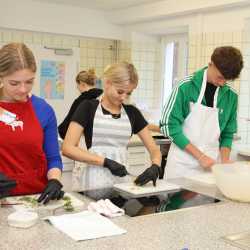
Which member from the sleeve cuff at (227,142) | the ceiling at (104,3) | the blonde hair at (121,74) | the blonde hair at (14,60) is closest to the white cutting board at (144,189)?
the blonde hair at (121,74)

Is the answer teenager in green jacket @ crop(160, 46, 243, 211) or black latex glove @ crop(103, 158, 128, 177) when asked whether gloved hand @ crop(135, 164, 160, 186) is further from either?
teenager in green jacket @ crop(160, 46, 243, 211)

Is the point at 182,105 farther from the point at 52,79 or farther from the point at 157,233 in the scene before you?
the point at 52,79

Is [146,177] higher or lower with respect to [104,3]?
lower

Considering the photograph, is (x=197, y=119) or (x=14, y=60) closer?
(x=14, y=60)

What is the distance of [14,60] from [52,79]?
299 cm

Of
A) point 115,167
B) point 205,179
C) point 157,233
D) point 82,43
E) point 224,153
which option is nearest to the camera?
point 157,233

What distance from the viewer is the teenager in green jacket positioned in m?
2.16

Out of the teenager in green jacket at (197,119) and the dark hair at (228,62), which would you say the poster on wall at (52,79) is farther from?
the dark hair at (228,62)

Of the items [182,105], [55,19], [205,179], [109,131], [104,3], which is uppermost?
[104,3]

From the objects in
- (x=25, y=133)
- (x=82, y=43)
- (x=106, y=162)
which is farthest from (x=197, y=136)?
(x=82, y=43)

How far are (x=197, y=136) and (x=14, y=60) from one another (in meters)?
1.14

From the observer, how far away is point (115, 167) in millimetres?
1689

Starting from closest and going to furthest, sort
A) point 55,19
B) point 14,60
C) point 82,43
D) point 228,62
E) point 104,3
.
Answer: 1. point 14,60
2. point 228,62
3. point 104,3
4. point 55,19
5. point 82,43

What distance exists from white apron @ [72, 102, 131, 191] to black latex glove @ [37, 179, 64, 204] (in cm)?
37
